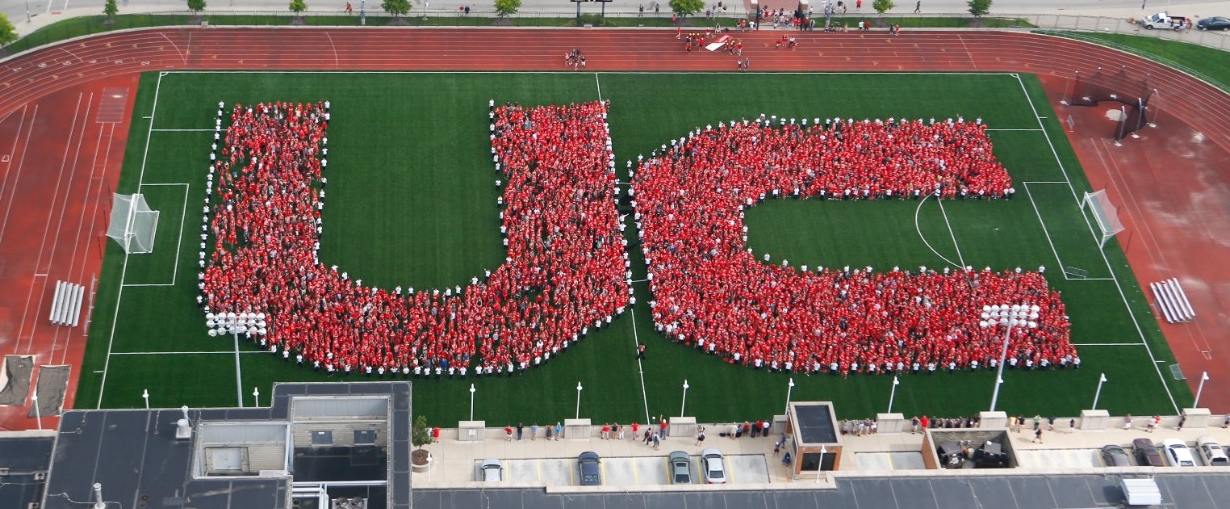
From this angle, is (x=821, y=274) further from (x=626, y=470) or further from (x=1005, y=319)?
(x=626, y=470)

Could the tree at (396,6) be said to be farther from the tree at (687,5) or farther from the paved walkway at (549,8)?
the tree at (687,5)

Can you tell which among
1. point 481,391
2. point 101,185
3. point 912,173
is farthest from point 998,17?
point 101,185

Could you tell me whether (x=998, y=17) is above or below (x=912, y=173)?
above

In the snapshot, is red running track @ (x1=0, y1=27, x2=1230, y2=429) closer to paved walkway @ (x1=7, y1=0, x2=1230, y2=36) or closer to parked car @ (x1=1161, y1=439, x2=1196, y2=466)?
paved walkway @ (x1=7, y1=0, x2=1230, y2=36)

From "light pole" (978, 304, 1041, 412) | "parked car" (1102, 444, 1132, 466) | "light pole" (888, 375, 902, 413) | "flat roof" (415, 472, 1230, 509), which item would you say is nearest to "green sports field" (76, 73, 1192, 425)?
"light pole" (888, 375, 902, 413)

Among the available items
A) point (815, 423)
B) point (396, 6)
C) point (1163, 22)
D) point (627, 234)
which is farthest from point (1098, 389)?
point (396, 6)

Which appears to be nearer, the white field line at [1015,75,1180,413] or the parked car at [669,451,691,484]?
the parked car at [669,451,691,484]

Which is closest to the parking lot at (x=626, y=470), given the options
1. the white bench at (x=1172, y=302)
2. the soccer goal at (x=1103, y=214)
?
the white bench at (x=1172, y=302)

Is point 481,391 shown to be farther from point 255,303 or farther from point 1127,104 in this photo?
point 1127,104
